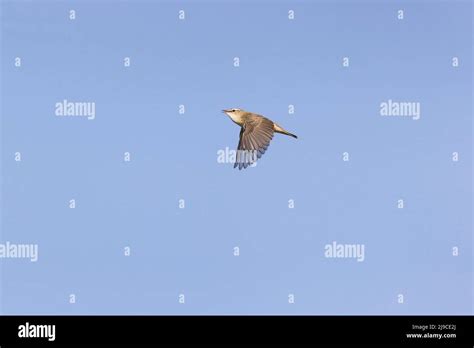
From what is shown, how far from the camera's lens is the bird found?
1187 centimetres

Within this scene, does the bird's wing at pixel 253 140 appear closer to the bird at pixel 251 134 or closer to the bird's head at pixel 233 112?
the bird at pixel 251 134

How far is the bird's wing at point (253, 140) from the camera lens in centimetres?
1180

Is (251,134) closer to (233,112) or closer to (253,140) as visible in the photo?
(253,140)

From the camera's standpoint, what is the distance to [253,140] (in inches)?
489

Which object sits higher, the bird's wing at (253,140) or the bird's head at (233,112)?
the bird's head at (233,112)

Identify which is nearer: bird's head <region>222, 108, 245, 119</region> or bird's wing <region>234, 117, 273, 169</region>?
bird's wing <region>234, 117, 273, 169</region>

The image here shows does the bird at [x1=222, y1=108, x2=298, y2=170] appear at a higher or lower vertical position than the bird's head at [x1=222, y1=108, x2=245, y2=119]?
lower

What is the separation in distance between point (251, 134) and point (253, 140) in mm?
228

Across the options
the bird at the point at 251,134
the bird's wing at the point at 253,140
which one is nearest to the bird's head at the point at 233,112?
the bird at the point at 251,134

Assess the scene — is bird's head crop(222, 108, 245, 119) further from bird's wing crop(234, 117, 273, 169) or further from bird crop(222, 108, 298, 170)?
bird's wing crop(234, 117, 273, 169)

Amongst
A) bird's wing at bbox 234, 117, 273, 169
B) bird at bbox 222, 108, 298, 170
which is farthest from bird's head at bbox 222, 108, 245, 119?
bird's wing at bbox 234, 117, 273, 169
